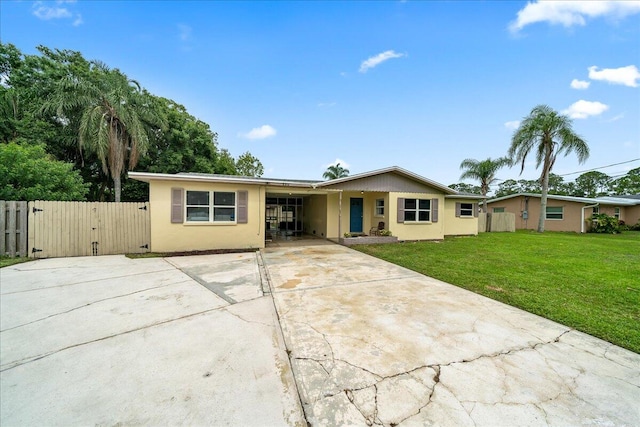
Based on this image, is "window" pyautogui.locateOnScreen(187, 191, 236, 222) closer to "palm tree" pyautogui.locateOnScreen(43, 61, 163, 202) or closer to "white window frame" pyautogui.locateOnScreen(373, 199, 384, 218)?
"white window frame" pyautogui.locateOnScreen(373, 199, 384, 218)

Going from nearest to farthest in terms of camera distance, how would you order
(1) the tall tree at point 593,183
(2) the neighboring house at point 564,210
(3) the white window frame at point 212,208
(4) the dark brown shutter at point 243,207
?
(3) the white window frame at point 212,208, (4) the dark brown shutter at point 243,207, (2) the neighboring house at point 564,210, (1) the tall tree at point 593,183

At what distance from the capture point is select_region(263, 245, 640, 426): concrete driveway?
1848mm

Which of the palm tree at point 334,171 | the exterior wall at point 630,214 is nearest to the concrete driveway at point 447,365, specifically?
the palm tree at point 334,171

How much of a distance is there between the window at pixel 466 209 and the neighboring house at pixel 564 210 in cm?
894

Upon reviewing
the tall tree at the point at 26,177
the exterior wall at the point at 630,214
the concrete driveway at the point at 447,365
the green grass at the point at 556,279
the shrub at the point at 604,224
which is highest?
the tall tree at the point at 26,177

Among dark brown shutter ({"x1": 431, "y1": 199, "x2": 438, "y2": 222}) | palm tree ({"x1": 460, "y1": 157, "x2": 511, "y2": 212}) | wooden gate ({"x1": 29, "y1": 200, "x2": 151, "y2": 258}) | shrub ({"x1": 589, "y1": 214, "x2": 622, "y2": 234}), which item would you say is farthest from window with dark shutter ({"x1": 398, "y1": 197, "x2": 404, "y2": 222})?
shrub ({"x1": 589, "y1": 214, "x2": 622, "y2": 234})

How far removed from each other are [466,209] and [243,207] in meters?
13.1

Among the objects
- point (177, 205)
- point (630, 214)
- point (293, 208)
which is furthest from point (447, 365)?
point (630, 214)

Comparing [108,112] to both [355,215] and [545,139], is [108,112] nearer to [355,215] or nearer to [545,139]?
[355,215]

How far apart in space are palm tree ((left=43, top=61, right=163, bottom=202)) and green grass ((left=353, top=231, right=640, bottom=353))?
13.5 metres

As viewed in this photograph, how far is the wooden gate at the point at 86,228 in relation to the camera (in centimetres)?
728

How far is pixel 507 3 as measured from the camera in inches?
323

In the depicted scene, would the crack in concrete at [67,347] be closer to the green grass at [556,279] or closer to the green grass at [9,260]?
the green grass at [556,279]

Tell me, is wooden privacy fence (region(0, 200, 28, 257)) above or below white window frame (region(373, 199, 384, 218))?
below
